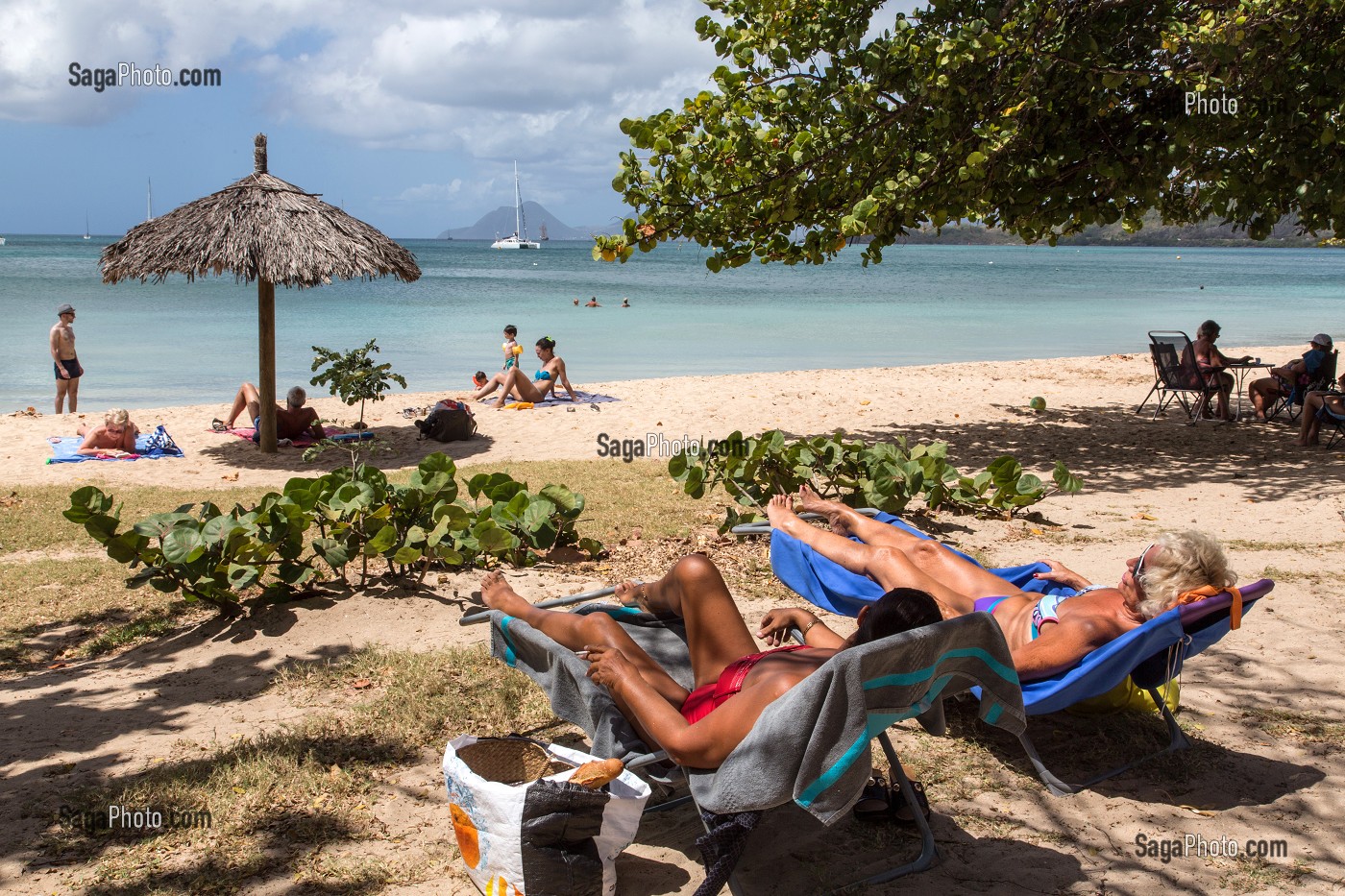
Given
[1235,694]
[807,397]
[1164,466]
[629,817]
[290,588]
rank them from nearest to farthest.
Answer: [629,817]
[1235,694]
[290,588]
[1164,466]
[807,397]

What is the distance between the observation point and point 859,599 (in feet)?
13.9

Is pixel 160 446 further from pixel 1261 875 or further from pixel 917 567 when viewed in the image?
pixel 1261 875

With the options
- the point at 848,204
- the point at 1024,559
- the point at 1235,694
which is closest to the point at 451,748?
the point at 1235,694

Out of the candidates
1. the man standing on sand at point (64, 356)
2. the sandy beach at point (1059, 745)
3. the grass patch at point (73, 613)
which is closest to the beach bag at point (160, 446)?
the sandy beach at point (1059, 745)

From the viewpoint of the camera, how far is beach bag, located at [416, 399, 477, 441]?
10.6m

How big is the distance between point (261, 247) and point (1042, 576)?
27.9ft

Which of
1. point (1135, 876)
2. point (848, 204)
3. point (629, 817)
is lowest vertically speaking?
point (1135, 876)

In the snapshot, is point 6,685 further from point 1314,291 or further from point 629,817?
point 1314,291

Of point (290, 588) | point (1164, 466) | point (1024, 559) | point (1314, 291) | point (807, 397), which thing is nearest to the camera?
point (290, 588)

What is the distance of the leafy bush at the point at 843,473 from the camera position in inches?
243

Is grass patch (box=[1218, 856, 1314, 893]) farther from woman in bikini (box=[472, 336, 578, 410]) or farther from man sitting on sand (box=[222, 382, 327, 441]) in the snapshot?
woman in bikini (box=[472, 336, 578, 410])

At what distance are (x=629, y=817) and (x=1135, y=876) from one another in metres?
1.44

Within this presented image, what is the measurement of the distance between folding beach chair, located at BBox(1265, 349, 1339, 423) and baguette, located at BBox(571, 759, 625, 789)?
31.1 feet

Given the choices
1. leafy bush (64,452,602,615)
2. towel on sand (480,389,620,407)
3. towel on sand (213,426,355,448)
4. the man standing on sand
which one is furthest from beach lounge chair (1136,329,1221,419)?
the man standing on sand
